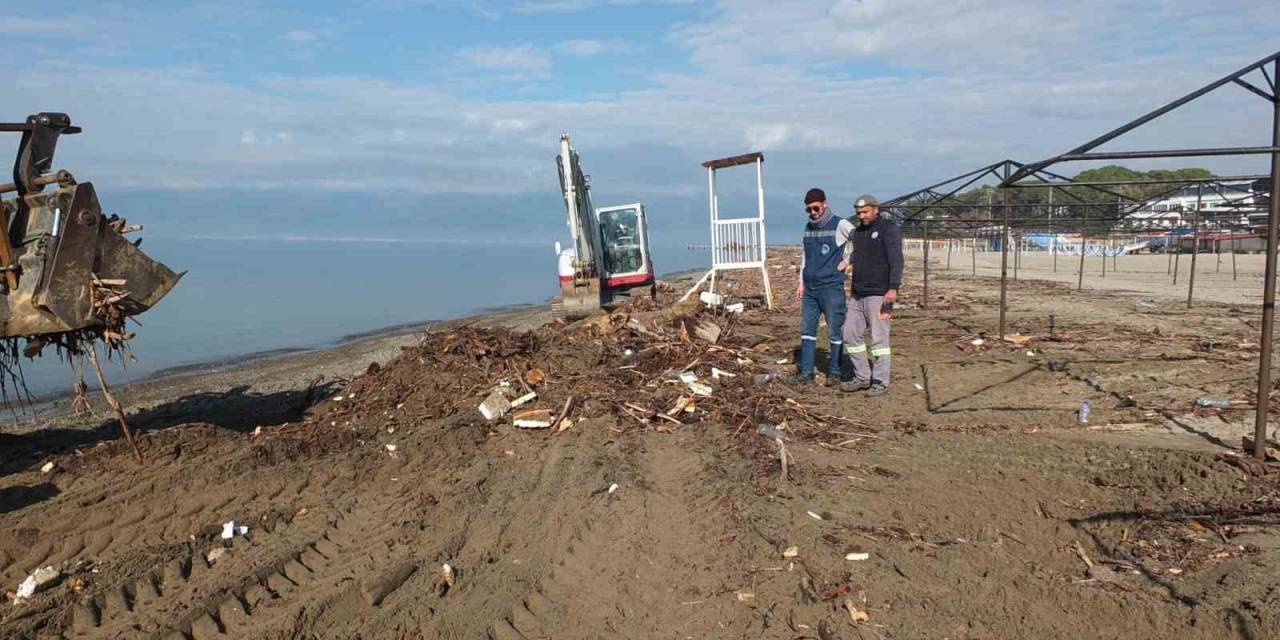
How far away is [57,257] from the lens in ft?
20.2

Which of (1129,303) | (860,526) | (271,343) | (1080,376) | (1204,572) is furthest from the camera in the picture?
(271,343)

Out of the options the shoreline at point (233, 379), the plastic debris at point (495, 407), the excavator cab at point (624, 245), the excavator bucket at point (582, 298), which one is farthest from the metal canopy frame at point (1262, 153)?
the excavator cab at point (624, 245)

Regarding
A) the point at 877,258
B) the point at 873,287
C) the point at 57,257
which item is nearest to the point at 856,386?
the point at 873,287

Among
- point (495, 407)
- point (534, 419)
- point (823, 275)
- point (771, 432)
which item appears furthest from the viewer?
point (823, 275)

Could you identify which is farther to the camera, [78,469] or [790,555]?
[78,469]

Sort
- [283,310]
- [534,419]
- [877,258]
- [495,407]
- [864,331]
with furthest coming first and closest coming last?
[283,310], [864,331], [877,258], [495,407], [534,419]

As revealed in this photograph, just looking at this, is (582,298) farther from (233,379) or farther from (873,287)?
(873,287)

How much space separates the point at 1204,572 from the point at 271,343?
73.7 feet

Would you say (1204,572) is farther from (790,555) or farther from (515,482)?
(515,482)

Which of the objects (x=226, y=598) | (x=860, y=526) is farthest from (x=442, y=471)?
(x=860, y=526)

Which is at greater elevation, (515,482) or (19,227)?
(19,227)

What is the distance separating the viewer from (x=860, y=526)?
16.8 ft

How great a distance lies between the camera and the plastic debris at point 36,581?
461 cm

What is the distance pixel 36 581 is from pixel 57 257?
2648mm
